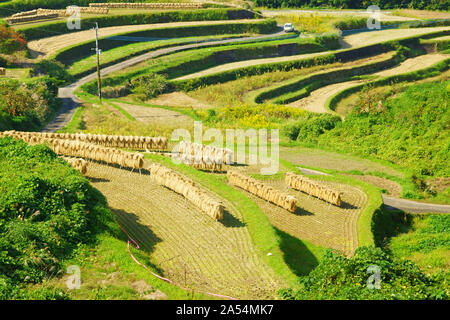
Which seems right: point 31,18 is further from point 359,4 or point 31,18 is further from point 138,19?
point 359,4

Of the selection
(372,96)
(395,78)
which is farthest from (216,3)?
→ (372,96)

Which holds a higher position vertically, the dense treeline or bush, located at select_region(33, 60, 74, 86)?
the dense treeline

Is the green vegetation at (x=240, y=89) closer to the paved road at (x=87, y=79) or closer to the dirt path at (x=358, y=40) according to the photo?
the dirt path at (x=358, y=40)

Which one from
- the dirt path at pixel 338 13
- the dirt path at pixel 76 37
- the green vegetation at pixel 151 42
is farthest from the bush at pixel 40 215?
the dirt path at pixel 338 13

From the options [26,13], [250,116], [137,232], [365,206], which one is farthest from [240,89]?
[137,232]

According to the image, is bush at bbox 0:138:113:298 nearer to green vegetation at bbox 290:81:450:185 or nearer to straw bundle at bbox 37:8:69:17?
green vegetation at bbox 290:81:450:185

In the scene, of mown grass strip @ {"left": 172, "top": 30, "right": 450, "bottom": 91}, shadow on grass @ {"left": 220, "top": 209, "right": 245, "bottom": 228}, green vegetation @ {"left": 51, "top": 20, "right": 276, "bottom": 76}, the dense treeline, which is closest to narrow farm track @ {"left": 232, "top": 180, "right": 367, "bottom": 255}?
shadow on grass @ {"left": 220, "top": 209, "right": 245, "bottom": 228}

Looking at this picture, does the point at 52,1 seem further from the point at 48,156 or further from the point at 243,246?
the point at 243,246
